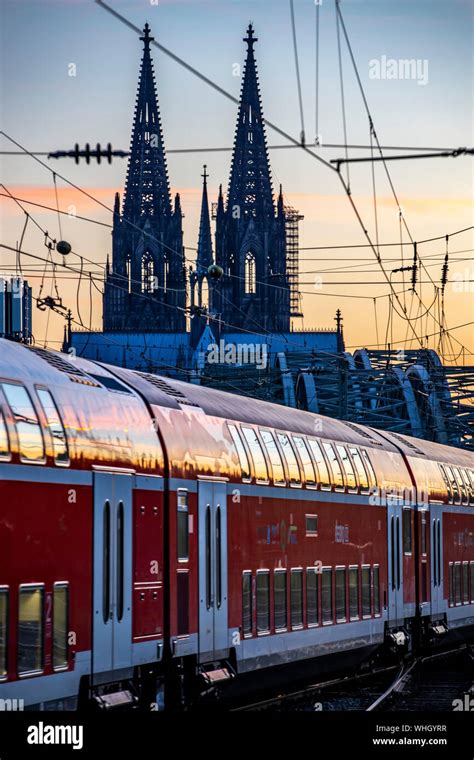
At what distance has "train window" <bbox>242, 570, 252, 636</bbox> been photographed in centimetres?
2020

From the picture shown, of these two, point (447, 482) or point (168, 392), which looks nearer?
point (168, 392)

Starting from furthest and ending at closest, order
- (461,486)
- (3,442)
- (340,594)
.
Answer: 1. (461,486)
2. (340,594)
3. (3,442)

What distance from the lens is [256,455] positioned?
69.1 feet

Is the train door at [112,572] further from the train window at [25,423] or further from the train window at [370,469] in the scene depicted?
the train window at [370,469]

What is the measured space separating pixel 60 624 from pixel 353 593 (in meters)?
11.5

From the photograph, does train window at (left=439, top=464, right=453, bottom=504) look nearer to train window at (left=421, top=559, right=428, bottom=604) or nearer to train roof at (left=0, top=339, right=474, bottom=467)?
train roof at (left=0, top=339, right=474, bottom=467)

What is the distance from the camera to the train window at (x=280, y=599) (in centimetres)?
2158

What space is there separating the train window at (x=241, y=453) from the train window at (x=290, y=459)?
5.43 ft

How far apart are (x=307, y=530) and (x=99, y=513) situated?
7.63 metres

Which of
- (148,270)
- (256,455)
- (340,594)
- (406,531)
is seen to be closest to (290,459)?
(256,455)

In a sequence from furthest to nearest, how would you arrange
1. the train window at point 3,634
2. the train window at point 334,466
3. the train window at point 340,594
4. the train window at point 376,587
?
the train window at point 376,587
the train window at point 340,594
the train window at point 334,466
the train window at point 3,634

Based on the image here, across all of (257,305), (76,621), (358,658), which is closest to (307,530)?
(358,658)

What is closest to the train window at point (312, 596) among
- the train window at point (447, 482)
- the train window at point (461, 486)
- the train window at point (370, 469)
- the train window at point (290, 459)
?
the train window at point (290, 459)

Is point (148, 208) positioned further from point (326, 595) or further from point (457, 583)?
point (326, 595)
